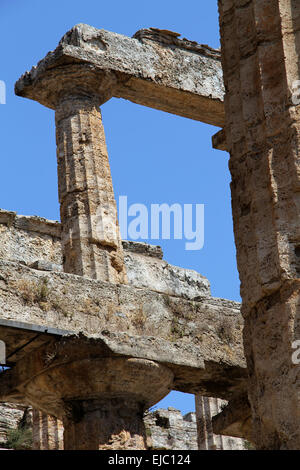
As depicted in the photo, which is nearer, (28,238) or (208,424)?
(208,424)

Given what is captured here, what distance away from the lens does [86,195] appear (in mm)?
12438

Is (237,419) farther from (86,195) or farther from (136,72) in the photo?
(136,72)

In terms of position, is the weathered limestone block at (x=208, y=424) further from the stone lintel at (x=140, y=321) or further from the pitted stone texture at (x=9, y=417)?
the stone lintel at (x=140, y=321)

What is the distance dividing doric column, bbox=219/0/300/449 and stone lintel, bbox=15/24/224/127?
20.3ft

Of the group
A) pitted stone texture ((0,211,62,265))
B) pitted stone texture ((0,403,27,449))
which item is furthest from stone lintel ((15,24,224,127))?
pitted stone texture ((0,403,27,449))

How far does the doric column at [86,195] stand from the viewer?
11.9 metres

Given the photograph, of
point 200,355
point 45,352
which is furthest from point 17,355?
point 200,355

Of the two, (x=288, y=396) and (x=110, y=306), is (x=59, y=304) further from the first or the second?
(x=288, y=396)

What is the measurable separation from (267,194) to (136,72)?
298 inches

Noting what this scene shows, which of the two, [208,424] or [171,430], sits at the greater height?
[171,430]

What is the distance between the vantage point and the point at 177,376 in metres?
9.51

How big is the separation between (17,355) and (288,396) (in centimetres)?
407

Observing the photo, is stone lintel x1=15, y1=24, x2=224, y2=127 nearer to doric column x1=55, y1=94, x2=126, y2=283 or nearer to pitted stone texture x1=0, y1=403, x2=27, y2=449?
doric column x1=55, y1=94, x2=126, y2=283

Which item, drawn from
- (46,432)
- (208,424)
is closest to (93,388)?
(46,432)
